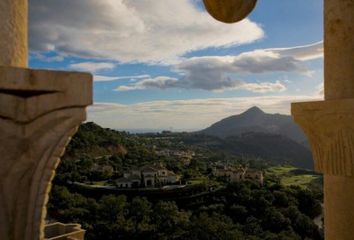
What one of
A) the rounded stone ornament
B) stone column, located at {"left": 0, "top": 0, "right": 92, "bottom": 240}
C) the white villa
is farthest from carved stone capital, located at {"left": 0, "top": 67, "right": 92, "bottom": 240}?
the white villa

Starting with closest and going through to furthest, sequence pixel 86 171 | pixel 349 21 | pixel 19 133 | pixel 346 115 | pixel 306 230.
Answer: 1. pixel 19 133
2. pixel 346 115
3. pixel 349 21
4. pixel 306 230
5. pixel 86 171

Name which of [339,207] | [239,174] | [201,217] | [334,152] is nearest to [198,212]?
[201,217]

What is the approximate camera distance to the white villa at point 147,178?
79669 mm

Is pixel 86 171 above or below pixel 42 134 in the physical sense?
below

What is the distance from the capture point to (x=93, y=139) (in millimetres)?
100062

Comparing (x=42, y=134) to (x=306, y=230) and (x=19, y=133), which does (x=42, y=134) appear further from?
(x=306, y=230)

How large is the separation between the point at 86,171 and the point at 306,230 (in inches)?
1653

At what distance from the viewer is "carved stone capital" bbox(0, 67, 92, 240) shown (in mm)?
2779

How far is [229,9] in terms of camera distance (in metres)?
5.28

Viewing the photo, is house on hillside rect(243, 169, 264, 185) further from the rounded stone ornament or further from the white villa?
the rounded stone ornament

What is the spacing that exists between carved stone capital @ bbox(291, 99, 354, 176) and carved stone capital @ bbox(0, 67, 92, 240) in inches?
102

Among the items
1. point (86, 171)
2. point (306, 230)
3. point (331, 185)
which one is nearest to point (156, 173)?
point (86, 171)

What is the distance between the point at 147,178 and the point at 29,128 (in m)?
82.9

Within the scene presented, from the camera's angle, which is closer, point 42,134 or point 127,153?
point 42,134
